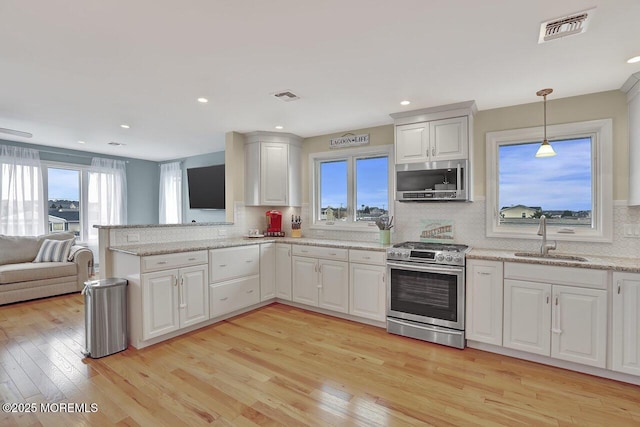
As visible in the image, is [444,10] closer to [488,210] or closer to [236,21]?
[236,21]

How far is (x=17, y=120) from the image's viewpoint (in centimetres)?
410

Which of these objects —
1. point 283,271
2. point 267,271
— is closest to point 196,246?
point 267,271

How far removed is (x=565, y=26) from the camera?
1917 mm

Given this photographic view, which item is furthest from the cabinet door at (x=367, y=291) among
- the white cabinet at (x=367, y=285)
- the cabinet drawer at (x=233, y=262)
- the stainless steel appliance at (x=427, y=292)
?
A: the cabinet drawer at (x=233, y=262)

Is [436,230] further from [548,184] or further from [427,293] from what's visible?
[548,184]

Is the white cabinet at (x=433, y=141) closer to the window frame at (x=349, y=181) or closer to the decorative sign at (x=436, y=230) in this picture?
the window frame at (x=349, y=181)

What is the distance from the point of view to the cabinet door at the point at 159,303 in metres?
2.96

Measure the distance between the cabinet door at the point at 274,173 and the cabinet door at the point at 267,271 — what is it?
0.74m

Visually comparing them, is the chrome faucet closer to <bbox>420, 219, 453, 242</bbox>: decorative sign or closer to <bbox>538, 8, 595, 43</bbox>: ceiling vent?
<bbox>420, 219, 453, 242</bbox>: decorative sign

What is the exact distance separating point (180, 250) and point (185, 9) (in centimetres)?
225

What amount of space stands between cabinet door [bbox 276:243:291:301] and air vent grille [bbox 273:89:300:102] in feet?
6.47

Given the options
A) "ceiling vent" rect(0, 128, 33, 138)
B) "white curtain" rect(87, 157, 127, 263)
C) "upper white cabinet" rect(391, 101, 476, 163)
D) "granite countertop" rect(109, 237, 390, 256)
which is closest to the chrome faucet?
"upper white cabinet" rect(391, 101, 476, 163)

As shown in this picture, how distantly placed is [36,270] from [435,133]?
586 centimetres

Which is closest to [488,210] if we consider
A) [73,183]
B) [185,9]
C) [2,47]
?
[185,9]
